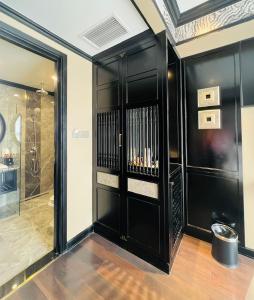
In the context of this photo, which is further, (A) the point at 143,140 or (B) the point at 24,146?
(B) the point at 24,146

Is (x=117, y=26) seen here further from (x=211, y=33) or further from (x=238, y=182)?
(x=238, y=182)

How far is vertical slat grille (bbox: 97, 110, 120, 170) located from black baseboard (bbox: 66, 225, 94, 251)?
0.97 meters

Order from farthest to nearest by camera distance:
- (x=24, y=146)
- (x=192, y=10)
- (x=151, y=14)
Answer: (x=24, y=146), (x=192, y=10), (x=151, y=14)

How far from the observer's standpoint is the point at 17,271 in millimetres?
1789

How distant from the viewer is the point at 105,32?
1909 mm

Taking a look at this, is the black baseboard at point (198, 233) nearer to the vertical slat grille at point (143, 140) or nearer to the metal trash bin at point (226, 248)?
the metal trash bin at point (226, 248)

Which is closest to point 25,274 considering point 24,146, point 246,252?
point 246,252

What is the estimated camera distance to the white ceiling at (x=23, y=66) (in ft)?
7.45

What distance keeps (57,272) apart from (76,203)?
30.2 inches

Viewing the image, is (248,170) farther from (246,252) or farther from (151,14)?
(151,14)

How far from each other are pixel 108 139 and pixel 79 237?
1424 mm

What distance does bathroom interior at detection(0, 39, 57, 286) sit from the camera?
86.2 inches

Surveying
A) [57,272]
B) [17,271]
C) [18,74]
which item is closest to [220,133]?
[57,272]

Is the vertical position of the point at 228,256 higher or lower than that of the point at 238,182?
lower
